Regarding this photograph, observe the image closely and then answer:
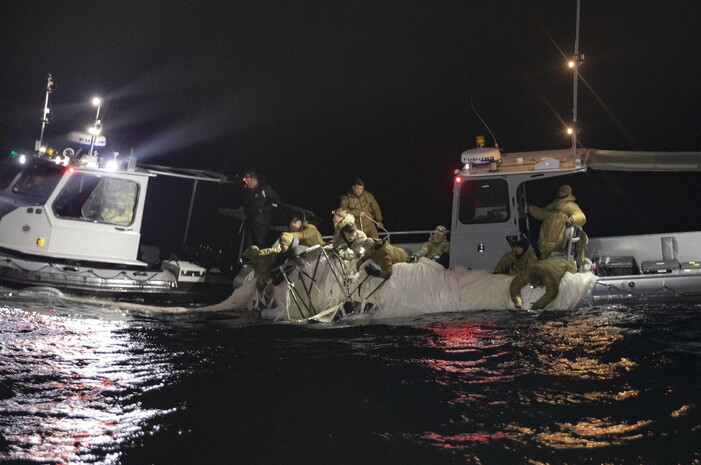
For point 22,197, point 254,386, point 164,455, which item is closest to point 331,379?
point 254,386

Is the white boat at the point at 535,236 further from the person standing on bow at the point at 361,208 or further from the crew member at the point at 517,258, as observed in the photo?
the person standing on bow at the point at 361,208

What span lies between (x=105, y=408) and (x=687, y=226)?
29569 mm

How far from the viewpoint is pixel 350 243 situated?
8859 millimetres

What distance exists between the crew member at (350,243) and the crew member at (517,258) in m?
2.07

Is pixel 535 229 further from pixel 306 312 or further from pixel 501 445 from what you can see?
pixel 501 445

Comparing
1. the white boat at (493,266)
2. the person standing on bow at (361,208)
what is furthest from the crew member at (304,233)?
the white boat at (493,266)

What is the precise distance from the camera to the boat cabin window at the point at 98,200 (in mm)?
10906

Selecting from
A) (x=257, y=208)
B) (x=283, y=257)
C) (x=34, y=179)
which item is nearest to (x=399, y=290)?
(x=283, y=257)

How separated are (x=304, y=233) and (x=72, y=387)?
241 inches

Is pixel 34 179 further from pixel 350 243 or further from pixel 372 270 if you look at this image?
pixel 372 270

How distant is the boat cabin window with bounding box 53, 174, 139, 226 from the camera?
10.9m

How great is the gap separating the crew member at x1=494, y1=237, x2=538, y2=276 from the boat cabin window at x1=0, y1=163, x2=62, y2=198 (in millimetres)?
7731

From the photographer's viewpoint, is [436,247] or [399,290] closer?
[399,290]

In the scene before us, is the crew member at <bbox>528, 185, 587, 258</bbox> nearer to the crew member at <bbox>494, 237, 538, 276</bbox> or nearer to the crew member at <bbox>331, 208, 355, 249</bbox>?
the crew member at <bbox>494, 237, 538, 276</bbox>
